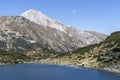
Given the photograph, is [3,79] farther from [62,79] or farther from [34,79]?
[62,79]

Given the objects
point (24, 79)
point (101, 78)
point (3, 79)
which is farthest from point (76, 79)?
point (3, 79)

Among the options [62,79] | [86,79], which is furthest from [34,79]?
[86,79]

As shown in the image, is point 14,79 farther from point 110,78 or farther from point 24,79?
point 110,78

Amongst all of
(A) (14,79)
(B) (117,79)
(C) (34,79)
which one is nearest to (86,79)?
(B) (117,79)

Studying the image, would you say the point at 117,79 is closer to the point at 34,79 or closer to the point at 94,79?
the point at 94,79

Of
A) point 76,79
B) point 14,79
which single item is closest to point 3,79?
point 14,79

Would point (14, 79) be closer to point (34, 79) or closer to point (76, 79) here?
point (34, 79)
